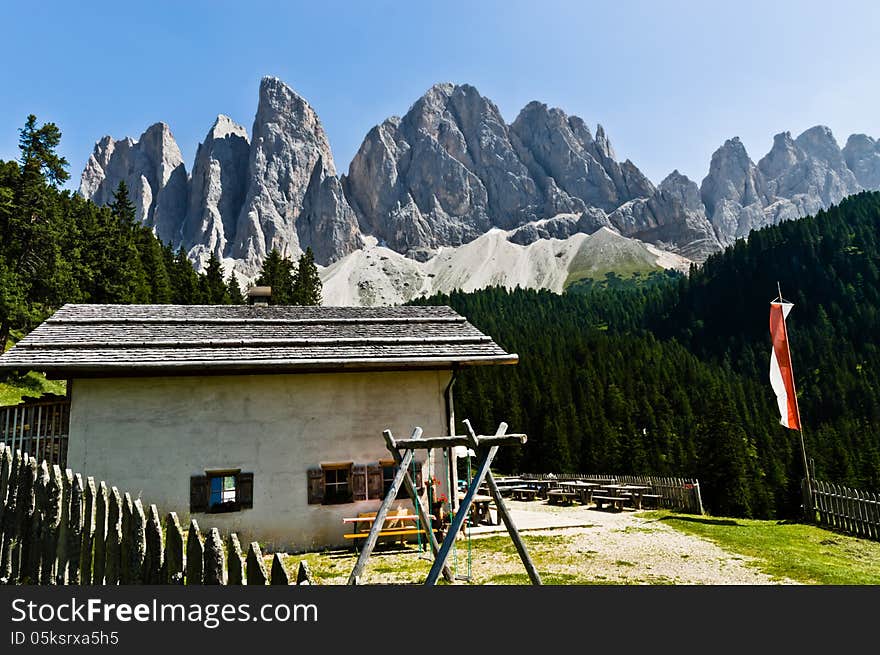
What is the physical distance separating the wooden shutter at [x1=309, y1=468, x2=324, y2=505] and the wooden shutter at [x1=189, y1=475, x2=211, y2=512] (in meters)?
2.19

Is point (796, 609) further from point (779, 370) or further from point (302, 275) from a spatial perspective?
point (302, 275)

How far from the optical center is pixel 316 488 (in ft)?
41.8

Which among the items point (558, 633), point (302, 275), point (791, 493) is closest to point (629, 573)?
point (558, 633)

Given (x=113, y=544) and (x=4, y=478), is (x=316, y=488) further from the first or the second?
(x=113, y=544)

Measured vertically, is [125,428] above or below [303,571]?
above

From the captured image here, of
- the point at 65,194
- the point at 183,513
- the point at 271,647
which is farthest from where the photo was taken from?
the point at 65,194

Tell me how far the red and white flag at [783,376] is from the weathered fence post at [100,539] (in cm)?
1799

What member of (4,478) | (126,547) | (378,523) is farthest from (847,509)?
(4,478)

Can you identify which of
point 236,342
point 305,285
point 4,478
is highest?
point 305,285

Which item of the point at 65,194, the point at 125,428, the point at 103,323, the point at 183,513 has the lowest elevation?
the point at 183,513

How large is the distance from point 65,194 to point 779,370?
61.9 metres

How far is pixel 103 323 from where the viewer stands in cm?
1452

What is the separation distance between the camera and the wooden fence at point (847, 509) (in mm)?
14672

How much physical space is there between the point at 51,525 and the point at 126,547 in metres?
1.41
